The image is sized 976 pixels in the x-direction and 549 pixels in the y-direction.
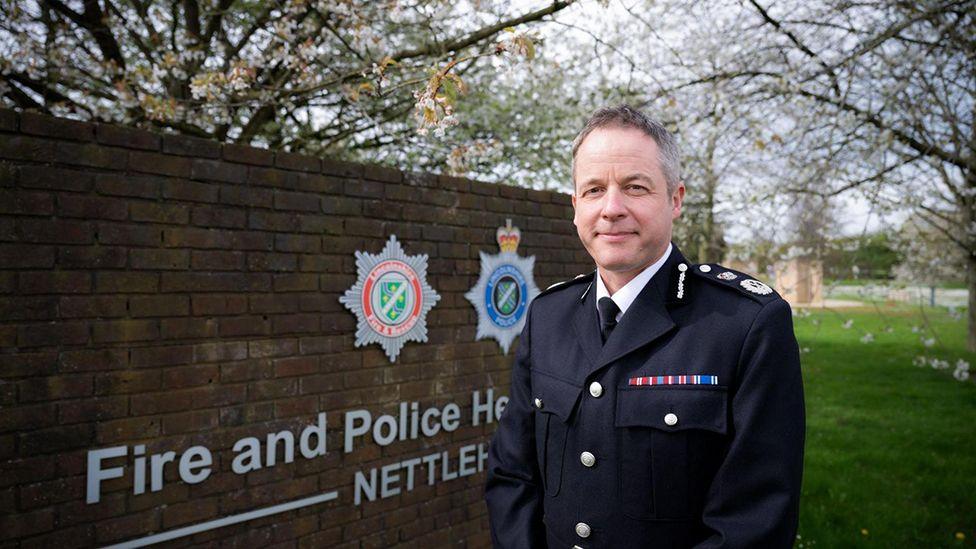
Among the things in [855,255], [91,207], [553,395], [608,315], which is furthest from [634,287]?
[855,255]

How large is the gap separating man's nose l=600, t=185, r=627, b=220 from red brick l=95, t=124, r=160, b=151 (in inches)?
81.6

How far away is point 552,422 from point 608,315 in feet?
1.15

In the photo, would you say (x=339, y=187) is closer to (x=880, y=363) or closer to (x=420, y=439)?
(x=420, y=439)

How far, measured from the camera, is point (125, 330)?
2.63 meters

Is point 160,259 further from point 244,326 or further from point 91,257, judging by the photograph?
point 244,326

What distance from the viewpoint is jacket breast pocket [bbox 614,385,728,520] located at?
1.54 metres

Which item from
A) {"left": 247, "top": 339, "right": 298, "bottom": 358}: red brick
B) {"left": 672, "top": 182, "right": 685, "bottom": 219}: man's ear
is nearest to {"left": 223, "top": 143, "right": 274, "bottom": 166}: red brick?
{"left": 247, "top": 339, "right": 298, "bottom": 358}: red brick

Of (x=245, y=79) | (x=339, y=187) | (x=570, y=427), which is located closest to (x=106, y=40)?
(x=245, y=79)

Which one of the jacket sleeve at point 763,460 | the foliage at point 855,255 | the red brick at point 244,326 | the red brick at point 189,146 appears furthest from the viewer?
the foliage at point 855,255

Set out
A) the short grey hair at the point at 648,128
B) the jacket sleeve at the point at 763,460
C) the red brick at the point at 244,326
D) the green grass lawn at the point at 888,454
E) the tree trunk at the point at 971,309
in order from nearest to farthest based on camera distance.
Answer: the jacket sleeve at the point at 763,460, the short grey hair at the point at 648,128, the red brick at the point at 244,326, the green grass lawn at the point at 888,454, the tree trunk at the point at 971,309

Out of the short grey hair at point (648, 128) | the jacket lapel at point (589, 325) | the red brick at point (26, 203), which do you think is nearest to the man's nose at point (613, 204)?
the short grey hair at point (648, 128)

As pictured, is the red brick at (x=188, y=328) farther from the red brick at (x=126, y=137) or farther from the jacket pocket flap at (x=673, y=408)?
the jacket pocket flap at (x=673, y=408)

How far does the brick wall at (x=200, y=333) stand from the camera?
2.44 m

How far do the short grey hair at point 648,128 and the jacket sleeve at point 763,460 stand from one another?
473 mm
